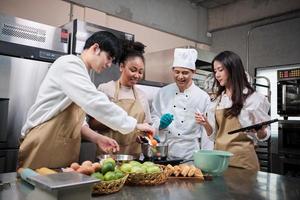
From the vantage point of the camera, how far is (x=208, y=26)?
4484mm

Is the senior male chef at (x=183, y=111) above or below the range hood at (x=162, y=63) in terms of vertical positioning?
below

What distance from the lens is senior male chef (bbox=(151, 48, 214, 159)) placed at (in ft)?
6.11

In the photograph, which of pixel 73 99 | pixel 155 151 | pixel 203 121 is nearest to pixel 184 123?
pixel 203 121

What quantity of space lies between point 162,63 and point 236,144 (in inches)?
70.0

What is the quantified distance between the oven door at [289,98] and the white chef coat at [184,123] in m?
1.74

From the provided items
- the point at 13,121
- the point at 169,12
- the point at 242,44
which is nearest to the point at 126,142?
the point at 13,121

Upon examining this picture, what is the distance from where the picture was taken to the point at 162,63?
3199mm

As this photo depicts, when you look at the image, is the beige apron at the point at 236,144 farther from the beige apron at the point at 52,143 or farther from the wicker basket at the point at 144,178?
the beige apron at the point at 52,143

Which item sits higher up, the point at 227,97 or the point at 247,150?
the point at 227,97

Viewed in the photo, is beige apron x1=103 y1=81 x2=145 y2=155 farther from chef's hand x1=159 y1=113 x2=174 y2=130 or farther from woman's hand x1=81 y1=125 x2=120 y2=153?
woman's hand x1=81 y1=125 x2=120 y2=153

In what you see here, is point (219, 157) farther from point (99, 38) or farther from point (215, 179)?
point (99, 38)

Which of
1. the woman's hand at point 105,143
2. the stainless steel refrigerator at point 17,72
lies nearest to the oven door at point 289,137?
the woman's hand at point 105,143

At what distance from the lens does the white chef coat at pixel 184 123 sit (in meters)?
1.86

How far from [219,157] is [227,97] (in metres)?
0.70
